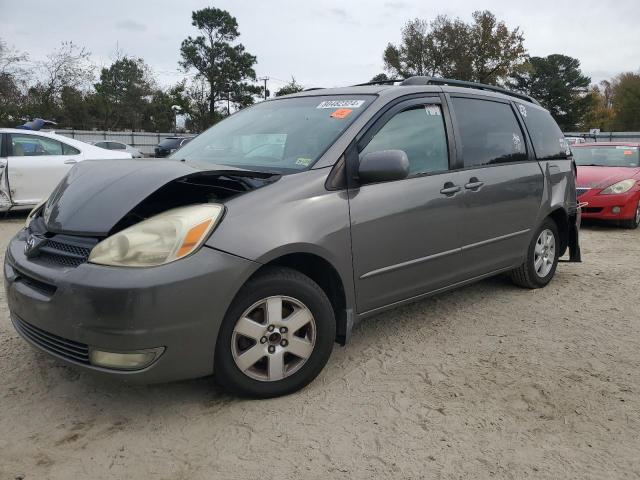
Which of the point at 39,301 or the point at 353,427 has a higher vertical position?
the point at 39,301

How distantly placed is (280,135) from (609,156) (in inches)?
310

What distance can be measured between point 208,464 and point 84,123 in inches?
1753

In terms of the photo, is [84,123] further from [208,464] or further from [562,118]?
[562,118]

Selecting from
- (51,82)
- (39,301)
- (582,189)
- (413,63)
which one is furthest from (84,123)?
(39,301)

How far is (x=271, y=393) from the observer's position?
2.65 metres

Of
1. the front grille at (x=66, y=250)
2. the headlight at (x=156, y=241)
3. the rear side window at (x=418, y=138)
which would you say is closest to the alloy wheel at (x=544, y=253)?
the rear side window at (x=418, y=138)

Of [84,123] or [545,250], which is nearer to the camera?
[545,250]

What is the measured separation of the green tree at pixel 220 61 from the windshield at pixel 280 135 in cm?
5218

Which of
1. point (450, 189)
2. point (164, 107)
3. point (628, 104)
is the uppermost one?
point (164, 107)

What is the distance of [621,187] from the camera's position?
8133 millimetres

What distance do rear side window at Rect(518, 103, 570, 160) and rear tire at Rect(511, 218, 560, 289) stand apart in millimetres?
600

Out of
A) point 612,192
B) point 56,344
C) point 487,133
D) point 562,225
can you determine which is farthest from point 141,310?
point 612,192

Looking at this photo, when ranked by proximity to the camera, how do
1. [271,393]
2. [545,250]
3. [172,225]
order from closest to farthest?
[172,225] < [271,393] < [545,250]

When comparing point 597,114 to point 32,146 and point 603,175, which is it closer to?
point 603,175
